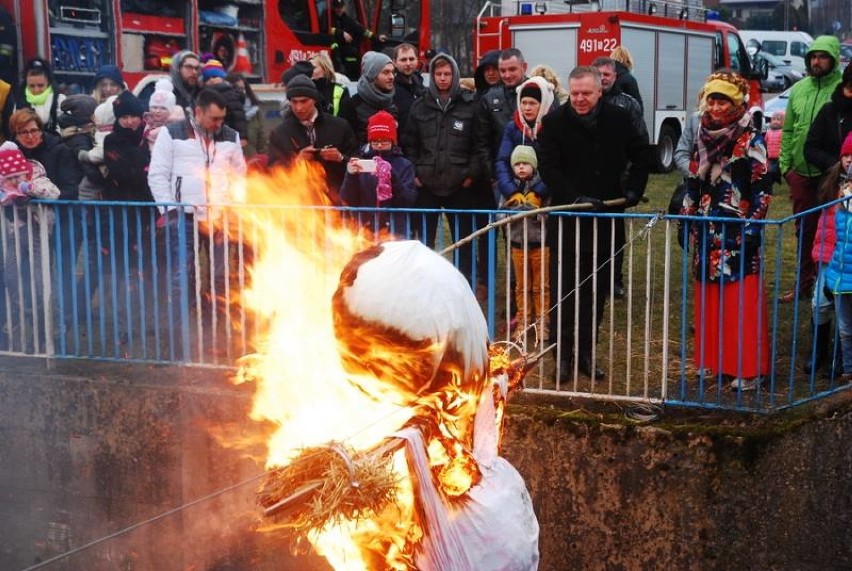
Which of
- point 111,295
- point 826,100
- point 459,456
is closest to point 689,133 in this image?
point 826,100

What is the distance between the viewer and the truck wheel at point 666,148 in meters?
19.7

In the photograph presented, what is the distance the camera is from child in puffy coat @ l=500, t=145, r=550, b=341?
734 centimetres

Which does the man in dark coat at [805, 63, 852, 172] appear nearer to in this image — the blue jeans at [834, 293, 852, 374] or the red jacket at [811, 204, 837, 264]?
the red jacket at [811, 204, 837, 264]

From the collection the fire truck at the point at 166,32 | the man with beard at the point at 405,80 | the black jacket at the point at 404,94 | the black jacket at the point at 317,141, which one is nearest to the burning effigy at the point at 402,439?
the black jacket at the point at 317,141

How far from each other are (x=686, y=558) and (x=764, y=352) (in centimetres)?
126

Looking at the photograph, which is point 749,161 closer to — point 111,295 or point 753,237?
point 753,237

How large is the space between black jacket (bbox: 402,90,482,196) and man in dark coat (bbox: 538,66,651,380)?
144 cm

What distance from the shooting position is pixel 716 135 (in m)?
6.77

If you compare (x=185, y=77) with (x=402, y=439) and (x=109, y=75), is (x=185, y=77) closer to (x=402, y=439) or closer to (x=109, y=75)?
(x=109, y=75)

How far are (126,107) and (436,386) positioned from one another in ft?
20.8

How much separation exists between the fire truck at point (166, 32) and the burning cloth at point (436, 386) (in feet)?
33.4

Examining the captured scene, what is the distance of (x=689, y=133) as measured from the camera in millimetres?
8969

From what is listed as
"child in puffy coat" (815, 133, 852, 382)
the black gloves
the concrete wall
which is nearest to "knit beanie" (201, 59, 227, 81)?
the concrete wall

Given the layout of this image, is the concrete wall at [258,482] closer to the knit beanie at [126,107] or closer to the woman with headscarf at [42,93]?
the knit beanie at [126,107]
